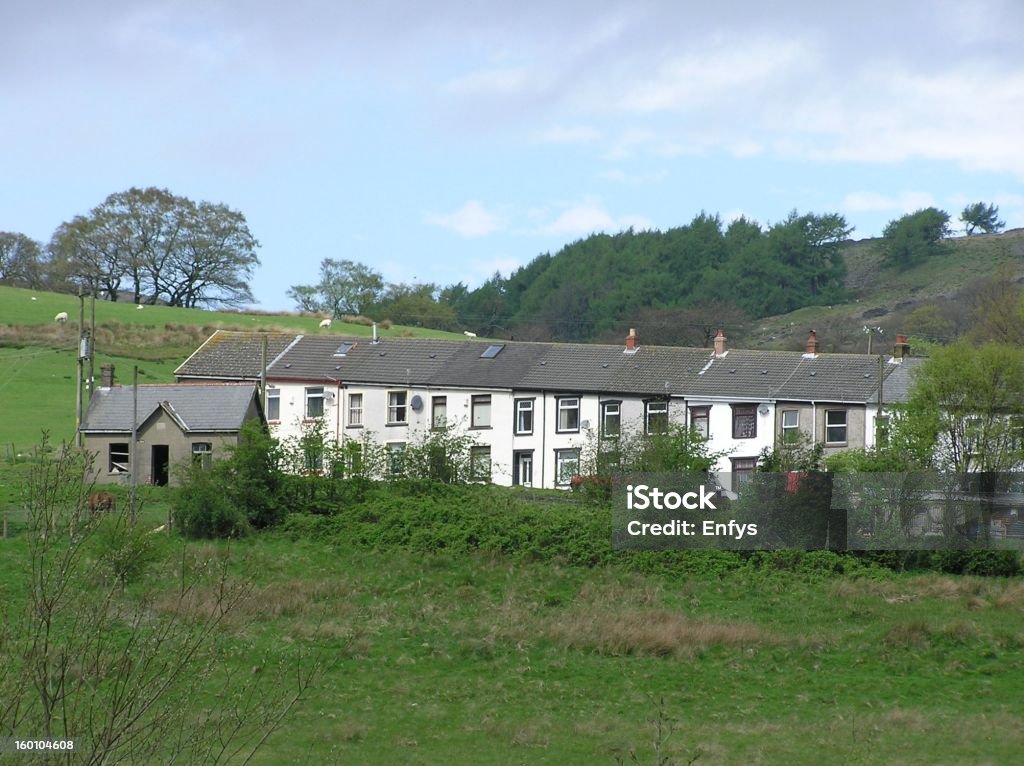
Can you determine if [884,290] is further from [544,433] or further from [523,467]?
[523,467]

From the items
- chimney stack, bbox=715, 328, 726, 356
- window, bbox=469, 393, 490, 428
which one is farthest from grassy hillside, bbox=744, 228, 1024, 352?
window, bbox=469, 393, 490, 428

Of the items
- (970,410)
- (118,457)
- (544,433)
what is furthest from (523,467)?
(970,410)

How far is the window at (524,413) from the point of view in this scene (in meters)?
54.8

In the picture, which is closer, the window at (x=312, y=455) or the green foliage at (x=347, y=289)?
the window at (x=312, y=455)

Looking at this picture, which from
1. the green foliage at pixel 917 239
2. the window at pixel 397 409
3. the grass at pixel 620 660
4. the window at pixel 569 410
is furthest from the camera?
the green foliage at pixel 917 239

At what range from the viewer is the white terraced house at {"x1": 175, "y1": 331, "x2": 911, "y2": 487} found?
170ft

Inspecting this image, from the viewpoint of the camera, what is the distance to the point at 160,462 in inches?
1964

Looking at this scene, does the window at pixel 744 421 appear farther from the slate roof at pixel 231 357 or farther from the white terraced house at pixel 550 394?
the slate roof at pixel 231 357

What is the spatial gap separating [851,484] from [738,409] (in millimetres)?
14817

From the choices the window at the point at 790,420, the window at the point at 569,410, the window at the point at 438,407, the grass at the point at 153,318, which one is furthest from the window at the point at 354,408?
the grass at the point at 153,318

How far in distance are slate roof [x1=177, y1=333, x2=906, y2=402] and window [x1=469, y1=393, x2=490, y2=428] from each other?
0.56 metres

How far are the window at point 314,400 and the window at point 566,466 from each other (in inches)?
432

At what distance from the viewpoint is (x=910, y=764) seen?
2114 centimetres

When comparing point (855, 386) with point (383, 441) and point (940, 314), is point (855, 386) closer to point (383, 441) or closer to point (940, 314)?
point (383, 441)
